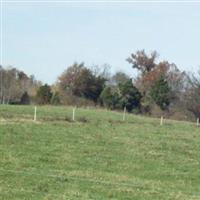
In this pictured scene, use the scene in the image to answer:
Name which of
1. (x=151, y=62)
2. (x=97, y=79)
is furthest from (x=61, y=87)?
(x=151, y=62)

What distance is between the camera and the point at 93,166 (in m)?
16.8

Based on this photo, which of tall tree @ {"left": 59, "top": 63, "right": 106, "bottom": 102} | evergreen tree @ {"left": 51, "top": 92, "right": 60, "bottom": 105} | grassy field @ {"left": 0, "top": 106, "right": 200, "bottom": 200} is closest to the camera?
grassy field @ {"left": 0, "top": 106, "right": 200, "bottom": 200}

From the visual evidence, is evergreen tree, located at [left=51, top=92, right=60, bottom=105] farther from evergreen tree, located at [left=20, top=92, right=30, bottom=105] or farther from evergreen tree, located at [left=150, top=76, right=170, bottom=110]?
evergreen tree, located at [left=150, top=76, right=170, bottom=110]

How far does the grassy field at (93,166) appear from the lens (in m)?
12.3

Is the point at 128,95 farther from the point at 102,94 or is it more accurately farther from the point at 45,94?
the point at 45,94

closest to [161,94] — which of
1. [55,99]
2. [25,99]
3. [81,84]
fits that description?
[81,84]

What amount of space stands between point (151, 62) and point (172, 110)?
14.8 metres

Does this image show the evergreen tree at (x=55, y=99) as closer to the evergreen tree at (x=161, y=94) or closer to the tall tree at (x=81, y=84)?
the tall tree at (x=81, y=84)

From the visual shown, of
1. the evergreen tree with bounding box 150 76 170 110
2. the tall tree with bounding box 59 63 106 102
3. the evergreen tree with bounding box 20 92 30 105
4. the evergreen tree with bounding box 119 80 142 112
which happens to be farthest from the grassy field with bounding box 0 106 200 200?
the tall tree with bounding box 59 63 106 102

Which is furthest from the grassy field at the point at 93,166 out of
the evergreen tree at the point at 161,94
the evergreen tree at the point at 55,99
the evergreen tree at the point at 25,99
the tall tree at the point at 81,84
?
the tall tree at the point at 81,84

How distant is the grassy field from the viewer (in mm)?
12281

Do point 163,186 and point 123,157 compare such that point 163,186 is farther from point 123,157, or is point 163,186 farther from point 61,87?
point 61,87

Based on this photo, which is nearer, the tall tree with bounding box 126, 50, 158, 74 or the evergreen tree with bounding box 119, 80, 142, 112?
the evergreen tree with bounding box 119, 80, 142, 112

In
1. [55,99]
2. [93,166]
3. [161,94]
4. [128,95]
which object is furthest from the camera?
[161,94]
